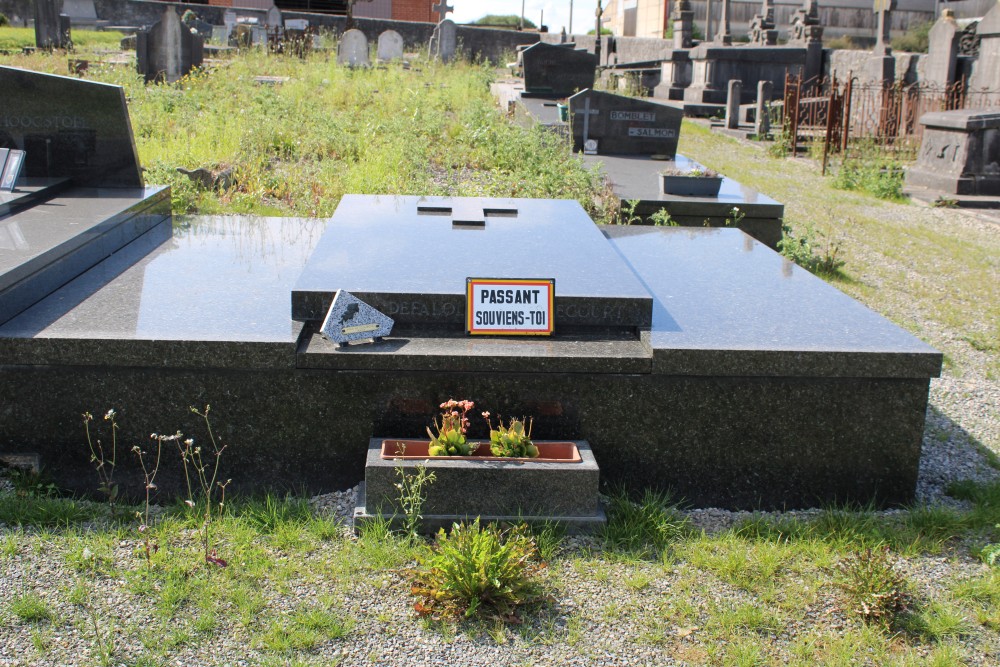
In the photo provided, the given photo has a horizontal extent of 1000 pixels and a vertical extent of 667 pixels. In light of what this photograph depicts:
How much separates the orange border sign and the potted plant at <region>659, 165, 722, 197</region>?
158 inches

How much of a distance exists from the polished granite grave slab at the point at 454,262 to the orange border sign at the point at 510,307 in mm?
110

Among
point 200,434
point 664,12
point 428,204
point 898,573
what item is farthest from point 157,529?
point 664,12

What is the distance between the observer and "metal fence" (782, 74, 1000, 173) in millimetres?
13828

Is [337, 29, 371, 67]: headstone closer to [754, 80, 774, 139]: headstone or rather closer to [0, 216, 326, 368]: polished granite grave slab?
[754, 80, 774, 139]: headstone

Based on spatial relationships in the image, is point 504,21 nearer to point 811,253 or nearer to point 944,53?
point 944,53

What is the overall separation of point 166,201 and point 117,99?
2.32 ft

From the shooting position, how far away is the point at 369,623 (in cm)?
287

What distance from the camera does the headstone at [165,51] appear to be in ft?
52.6

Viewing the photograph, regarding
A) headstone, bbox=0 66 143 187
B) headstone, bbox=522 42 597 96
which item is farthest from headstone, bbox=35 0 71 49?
headstone, bbox=0 66 143 187

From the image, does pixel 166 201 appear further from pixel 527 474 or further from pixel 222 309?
pixel 527 474

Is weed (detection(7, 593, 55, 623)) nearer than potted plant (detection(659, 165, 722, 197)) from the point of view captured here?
Yes

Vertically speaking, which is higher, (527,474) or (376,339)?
(376,339)

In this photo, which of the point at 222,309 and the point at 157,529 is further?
the point at 222,309

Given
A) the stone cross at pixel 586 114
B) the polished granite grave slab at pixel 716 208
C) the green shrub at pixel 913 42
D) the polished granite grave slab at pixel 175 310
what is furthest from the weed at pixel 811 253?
the green shrub at pixel 913 42
